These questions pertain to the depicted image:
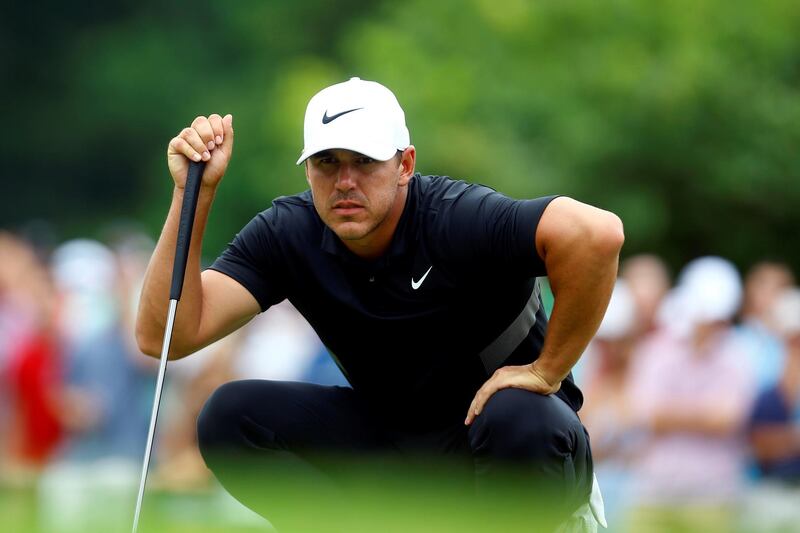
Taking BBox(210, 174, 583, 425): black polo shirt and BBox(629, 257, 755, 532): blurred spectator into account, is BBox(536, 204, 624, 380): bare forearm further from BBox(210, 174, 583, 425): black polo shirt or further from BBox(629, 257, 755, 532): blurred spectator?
BBox(629, 257, 755, 532): blurred spectator

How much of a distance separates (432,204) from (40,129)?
3198 centimetres

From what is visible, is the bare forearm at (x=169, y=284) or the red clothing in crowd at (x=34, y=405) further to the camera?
the red clothing in crowd at (x=34, y=405)

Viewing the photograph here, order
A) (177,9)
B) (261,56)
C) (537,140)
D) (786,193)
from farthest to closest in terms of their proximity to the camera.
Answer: (177,9) → (261,56) → (537,140) → (786,193)

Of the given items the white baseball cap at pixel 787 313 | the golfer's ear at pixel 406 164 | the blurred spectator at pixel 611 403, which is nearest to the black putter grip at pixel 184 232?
the golfer's ear at pixel 406 164

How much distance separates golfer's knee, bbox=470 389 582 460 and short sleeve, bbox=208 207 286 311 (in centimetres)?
99

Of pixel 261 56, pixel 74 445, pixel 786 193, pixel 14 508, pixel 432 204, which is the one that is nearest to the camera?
pixel 432 204

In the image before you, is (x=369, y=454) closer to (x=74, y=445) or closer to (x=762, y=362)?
(x=762, y=362)

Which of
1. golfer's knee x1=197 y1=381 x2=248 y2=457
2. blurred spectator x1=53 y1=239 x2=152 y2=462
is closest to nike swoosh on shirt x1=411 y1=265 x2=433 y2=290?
golfer's knee x1=197 y1=381 x2=248 y2=457

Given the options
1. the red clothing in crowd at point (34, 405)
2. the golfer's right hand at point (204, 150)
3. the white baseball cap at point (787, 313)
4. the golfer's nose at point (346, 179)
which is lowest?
the golfer's nose at point (346, 179)

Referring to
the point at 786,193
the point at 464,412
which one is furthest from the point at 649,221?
the point at 464,412

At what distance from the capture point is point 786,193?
54.6 feet

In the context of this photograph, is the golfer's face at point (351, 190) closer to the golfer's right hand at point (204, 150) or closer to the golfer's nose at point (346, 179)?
the golfer's nose at point (346, 179)

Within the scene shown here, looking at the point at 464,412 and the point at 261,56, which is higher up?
the point at 261,56

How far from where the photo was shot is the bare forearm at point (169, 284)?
18.2ft
